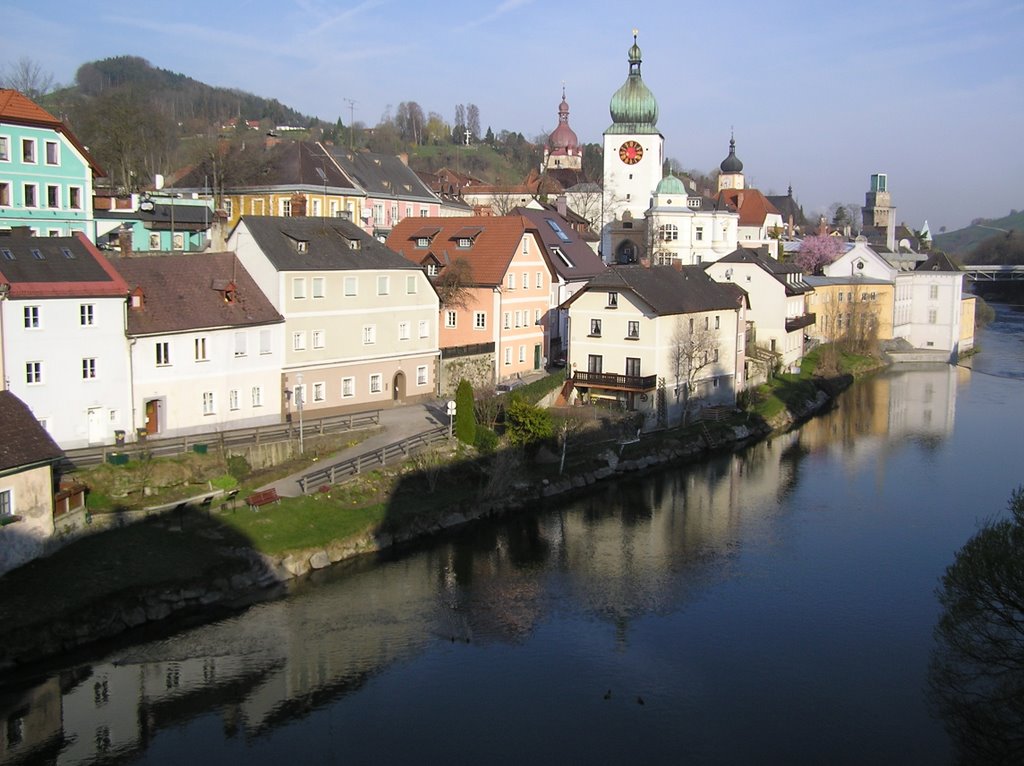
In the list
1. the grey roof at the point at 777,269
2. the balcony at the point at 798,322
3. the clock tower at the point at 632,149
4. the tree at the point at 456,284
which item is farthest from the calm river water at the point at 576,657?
the clock tower at the point at 632,149

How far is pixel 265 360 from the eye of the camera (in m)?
27.2

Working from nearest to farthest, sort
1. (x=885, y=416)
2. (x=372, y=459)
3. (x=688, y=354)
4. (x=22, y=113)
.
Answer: (x=372, y=459)
(x=22, y=113)
(x=688, y=354)
(x=885, y=416)

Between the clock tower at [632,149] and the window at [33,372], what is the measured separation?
146 ft

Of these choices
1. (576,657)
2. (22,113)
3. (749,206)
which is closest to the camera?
(576,657)

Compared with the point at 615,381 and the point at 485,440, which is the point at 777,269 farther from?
the point at 485,440

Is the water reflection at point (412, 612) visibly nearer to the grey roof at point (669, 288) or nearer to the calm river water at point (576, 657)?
the calm river water at point (576, 657)

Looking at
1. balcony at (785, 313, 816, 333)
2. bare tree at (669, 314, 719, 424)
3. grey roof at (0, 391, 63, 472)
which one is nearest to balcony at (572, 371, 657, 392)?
bare tree at (669, 314, 719, 424)

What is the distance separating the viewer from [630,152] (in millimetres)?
63344

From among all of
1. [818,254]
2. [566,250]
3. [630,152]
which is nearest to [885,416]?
[566,250]

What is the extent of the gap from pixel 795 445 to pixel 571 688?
20.7 meters

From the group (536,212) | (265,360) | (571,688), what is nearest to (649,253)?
(536,212)

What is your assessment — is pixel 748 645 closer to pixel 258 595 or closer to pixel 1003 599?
pixel 1003 599

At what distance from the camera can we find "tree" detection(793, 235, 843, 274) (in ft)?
226

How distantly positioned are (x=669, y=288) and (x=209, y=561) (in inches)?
815
